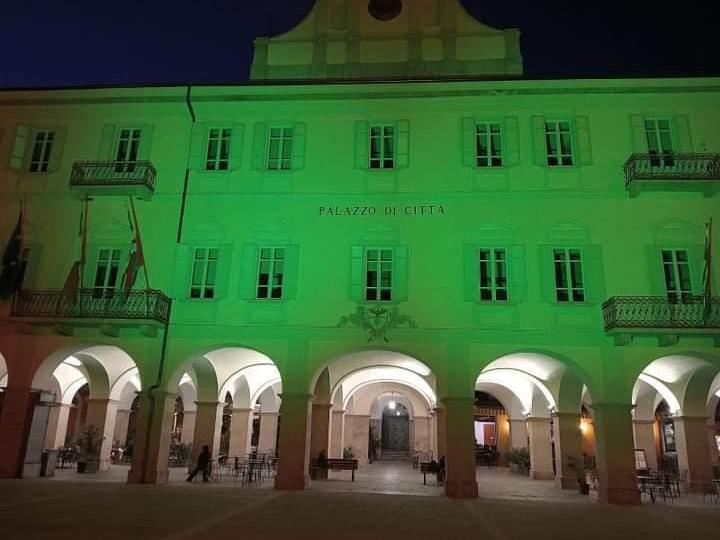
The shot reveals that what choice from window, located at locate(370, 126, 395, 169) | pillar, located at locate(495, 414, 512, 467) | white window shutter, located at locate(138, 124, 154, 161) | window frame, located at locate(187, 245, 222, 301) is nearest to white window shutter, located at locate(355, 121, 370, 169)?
window, located at locate(370, 126, 395, 169)

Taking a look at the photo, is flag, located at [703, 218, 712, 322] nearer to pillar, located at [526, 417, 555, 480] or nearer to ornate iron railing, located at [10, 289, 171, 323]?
pillar, located at [526, 417, 555, 480]

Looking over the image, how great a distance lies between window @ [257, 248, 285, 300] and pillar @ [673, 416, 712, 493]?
13.5 metres

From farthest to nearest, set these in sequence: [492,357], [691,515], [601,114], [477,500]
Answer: [601,114]
[492,357]
[477,500]
[691,515]

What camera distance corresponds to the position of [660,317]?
603 inches

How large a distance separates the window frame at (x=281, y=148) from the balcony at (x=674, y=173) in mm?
9786

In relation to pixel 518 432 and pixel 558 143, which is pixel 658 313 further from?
pixel 518 432

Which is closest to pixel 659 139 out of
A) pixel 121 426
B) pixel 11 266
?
pixel 11 266

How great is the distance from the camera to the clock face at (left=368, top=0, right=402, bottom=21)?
2119 cm

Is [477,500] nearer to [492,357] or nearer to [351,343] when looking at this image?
[492,357]

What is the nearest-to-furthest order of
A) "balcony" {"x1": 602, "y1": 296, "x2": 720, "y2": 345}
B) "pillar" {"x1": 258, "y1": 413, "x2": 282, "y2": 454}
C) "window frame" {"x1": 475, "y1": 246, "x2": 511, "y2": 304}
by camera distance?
1. "balcony" {"x1": 602, "y1": 296, "x2": 720, "y2": 345}
2. "window frame" {"x1": 475, "y1": 246, "x2": 511, "y2": 304}
3. "pillar" {"x1": 258, "y1": 413, "x2": 282, "y2": 454}

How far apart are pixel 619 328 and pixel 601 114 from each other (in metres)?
6.64

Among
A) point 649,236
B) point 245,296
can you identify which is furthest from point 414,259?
point 649,236

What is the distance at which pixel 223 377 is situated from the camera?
20.2 meters

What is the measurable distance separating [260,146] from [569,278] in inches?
392
